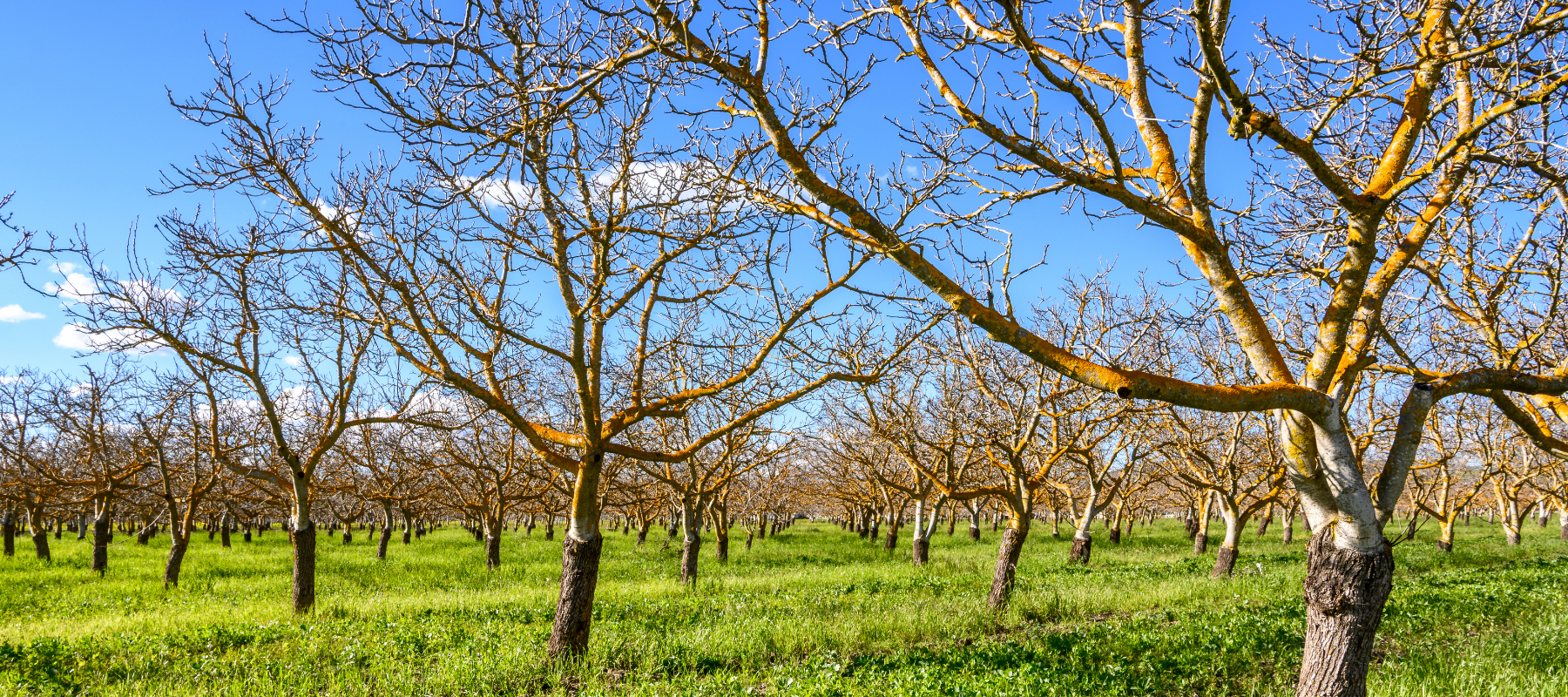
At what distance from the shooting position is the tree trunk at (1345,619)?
474 cm

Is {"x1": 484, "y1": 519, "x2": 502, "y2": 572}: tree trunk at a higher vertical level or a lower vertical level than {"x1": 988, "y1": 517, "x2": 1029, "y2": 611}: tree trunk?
lower

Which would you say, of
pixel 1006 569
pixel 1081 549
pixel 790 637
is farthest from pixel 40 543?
pixel 1081 549

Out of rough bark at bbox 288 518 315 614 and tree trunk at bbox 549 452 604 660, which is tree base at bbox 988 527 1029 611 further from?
rough bark at bbox 288 518 315 614

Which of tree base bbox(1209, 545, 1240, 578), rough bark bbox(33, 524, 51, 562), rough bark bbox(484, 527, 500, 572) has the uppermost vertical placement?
tree base bbox(1209, 545, 1240, 578)

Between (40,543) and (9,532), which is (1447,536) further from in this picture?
(9,532)

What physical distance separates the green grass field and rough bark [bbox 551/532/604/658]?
1.00 feet

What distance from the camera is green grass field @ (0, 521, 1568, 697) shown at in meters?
6.54

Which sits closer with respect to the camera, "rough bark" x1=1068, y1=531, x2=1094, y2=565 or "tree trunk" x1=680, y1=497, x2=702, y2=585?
"tree trunk" x1=680, y1=497, x2=702, y2=585

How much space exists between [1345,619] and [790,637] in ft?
18.2

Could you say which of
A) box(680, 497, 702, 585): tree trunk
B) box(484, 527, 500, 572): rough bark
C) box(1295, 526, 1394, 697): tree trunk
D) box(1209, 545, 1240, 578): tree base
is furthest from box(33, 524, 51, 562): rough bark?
box(1209, 545, 1240, 578): tree base

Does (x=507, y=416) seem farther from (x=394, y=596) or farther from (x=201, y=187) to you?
(x=394, y=596)

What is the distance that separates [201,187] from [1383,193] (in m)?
9.36

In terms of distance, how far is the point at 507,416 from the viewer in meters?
7.11

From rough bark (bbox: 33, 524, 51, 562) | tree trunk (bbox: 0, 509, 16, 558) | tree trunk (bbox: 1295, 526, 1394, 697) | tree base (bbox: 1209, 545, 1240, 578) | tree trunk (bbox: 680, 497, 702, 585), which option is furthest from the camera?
tree trunk (bbox: 0, 509, 16, 558)
